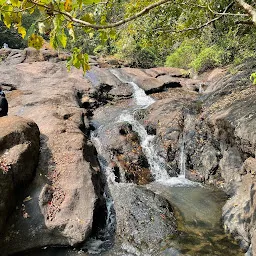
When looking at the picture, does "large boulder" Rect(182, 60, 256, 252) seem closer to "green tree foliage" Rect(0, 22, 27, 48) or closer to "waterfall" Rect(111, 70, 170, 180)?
"waterfall" Rect(111, 70, 170, 180)

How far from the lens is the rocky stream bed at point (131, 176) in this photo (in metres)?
7.34

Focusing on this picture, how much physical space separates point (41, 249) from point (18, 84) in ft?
42.2

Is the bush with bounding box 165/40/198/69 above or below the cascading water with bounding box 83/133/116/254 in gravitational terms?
above

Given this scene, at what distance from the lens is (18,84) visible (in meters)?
17.9

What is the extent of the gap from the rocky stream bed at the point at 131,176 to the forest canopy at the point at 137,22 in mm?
3154

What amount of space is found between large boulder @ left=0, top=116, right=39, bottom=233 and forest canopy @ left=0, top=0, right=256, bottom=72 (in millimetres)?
3119

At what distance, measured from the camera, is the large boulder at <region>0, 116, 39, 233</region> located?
23.7 feet

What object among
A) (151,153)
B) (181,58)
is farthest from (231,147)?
(181,58)

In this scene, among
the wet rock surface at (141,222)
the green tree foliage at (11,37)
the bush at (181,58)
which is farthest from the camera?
the green tree foliage at (11,37)

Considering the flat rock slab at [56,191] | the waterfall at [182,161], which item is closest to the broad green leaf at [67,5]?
the flat rock slab at [56,191]

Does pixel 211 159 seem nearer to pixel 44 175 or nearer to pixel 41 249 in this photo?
pixel 44 175

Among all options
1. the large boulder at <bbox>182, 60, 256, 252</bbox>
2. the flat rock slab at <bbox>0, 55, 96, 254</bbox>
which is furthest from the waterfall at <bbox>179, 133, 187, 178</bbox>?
the flat rock slab at <bbox>0, 55, 96, 254</bbox>

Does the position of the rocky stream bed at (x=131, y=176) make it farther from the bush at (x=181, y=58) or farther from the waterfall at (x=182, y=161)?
the bush at (x=181, y=58)

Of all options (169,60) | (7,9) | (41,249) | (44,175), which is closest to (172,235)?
(41,249)
